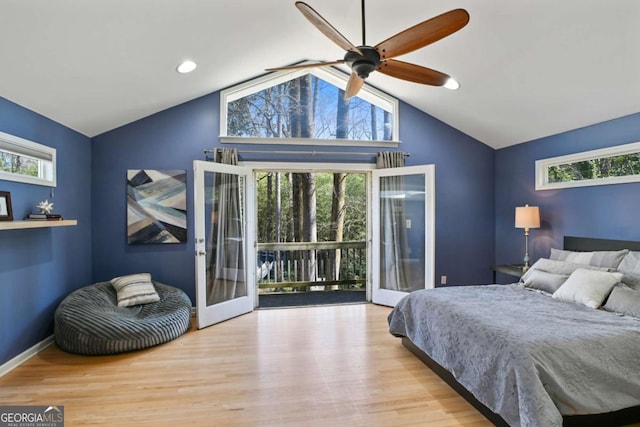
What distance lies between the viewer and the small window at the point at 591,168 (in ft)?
10.8

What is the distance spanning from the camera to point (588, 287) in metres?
2.69

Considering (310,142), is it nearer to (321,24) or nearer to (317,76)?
(317,76)

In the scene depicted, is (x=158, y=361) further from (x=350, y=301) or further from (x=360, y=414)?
(x=350, y=301)

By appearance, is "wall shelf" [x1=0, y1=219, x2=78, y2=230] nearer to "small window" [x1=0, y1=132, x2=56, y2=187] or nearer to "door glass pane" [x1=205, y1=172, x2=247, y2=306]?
"small window" [x1=0, y1=132, x2=56, y2=187]

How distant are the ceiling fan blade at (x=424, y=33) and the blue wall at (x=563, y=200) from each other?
275 cm

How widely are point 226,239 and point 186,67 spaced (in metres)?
2.08

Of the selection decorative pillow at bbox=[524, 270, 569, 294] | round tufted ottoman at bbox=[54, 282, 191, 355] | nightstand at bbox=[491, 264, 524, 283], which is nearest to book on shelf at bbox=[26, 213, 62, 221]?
round tufted ottoman at bbox=[54, 282, 191, 355]

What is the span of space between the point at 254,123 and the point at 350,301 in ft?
9.93

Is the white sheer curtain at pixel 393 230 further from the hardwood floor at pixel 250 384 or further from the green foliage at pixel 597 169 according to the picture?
the green foliage at pixel 597 169

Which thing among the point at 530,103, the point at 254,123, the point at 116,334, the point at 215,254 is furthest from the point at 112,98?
the point at 530,103

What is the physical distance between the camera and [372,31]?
329 cm

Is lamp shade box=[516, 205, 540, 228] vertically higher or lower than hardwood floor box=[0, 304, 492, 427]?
higher

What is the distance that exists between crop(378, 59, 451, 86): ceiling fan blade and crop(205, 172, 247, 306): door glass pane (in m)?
2.56

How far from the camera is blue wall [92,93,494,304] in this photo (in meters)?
4.15
